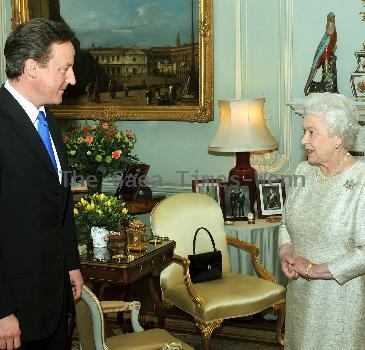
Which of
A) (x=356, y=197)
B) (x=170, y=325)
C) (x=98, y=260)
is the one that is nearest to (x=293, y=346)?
(x=356, y=197)

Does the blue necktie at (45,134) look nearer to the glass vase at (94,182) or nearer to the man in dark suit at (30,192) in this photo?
the man in dark suit at (30,192)

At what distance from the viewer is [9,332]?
2412 millimetres

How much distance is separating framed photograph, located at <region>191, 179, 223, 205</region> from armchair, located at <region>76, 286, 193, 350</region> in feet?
6.57

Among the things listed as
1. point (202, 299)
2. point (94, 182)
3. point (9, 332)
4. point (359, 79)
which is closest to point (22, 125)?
point (9, 332)

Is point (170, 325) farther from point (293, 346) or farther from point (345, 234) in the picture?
point (345, 234)

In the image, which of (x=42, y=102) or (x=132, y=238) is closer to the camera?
(x=42, y=102)

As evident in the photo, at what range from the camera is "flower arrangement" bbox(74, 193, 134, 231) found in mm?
3893

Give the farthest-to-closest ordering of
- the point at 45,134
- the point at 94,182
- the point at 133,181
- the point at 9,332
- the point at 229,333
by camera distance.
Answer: the point at 133,181
the point at 94,182
the point at 229,333
the point at 45,134
the point at 9,332

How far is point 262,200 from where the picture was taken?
543 centimetres

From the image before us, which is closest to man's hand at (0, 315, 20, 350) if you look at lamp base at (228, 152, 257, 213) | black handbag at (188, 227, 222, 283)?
black handbag at (188, 227, 222, 283)

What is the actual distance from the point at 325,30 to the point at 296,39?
0.86 feet

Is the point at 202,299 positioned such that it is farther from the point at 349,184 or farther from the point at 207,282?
the point at 349,184

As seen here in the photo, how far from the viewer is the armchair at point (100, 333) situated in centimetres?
294

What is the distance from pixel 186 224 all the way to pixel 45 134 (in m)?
2.03
